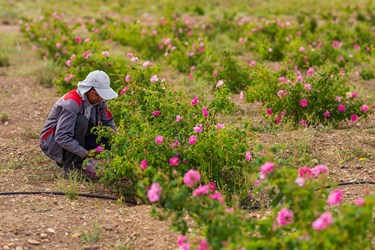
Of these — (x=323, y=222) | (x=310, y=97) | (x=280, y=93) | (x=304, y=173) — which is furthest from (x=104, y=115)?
(x=323, y=222)

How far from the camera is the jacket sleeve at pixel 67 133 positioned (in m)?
5.25

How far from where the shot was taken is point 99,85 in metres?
5.26

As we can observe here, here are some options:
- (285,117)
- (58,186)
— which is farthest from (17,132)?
(285,117)

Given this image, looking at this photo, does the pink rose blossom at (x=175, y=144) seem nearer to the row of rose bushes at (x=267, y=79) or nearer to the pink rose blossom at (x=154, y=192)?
the pink rose blossom at (x=154, y=192)

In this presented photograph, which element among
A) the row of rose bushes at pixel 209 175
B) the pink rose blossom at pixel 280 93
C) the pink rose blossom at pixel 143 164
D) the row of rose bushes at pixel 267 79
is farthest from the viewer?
the row of rose bushes at pixel 267 79

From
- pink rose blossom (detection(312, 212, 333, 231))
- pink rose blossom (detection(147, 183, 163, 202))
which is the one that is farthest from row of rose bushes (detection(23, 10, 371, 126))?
pink rose blossom (detection(312, 212, 333, 231))

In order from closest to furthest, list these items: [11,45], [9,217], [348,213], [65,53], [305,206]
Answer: [348,213]
[305,206]
[9,217]
[65,53]
[11,45]

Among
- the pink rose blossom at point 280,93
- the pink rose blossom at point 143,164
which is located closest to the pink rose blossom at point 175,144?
the pink rose blossom at point 143,164

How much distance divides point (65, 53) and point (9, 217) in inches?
218

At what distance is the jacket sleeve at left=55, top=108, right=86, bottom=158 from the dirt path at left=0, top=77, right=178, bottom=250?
268 mm

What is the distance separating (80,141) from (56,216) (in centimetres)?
102

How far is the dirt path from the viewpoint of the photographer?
13.4 ft

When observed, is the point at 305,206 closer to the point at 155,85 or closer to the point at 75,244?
the point at 75,244

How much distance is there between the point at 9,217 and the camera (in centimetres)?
446
